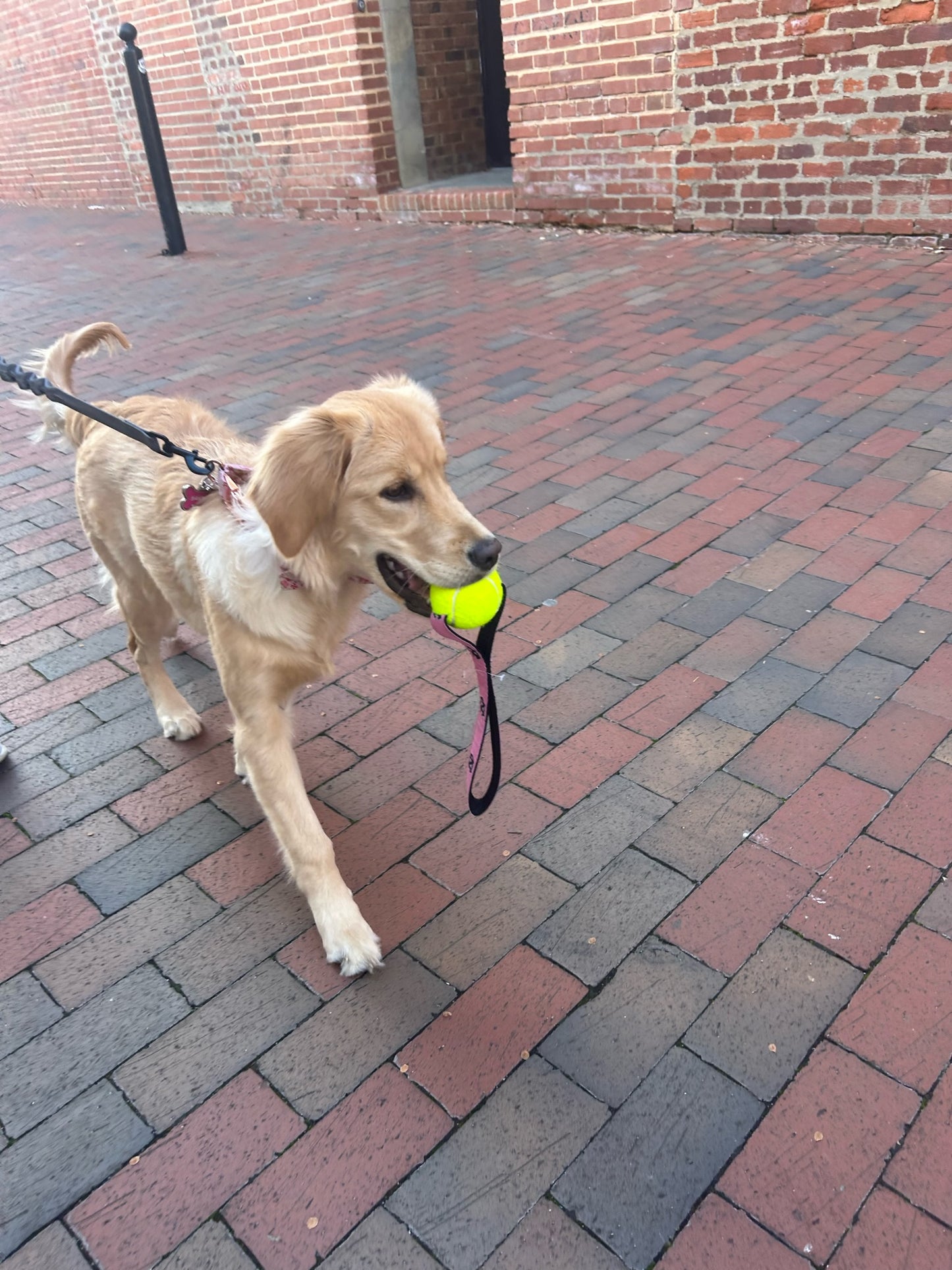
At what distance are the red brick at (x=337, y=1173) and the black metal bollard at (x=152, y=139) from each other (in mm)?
10379

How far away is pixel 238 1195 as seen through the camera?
1821mm

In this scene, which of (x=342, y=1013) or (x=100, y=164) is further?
(x=100, y=164)

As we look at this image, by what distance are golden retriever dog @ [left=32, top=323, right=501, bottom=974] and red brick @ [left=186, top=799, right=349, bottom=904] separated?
178 mm

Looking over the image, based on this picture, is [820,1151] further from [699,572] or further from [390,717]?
[699,572]

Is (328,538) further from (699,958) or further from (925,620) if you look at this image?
(925,620)

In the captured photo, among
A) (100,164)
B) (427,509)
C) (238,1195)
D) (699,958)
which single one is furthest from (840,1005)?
(100,164)

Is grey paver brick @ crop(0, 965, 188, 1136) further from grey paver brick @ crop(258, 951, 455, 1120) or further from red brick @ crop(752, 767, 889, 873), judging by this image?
red brick @ crop(752, 767, 889, 873)

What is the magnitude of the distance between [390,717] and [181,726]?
0.73 meters

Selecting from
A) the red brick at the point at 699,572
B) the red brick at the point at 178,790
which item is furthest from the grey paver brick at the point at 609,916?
the red brick at the point at 699,572

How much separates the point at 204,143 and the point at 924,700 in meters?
12.8

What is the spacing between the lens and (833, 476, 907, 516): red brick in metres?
3.97

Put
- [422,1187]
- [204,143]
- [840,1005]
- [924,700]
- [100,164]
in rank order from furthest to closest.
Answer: [100,164]
[204,143]
[924,700]
[840,1005]
[422,1187]

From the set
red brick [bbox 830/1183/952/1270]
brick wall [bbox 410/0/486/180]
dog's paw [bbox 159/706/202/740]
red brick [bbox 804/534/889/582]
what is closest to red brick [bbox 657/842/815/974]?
red brick [bbox 830/1183/952/1270]

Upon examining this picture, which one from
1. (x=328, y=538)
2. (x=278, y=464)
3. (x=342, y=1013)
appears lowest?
(x=342, y=1013)
